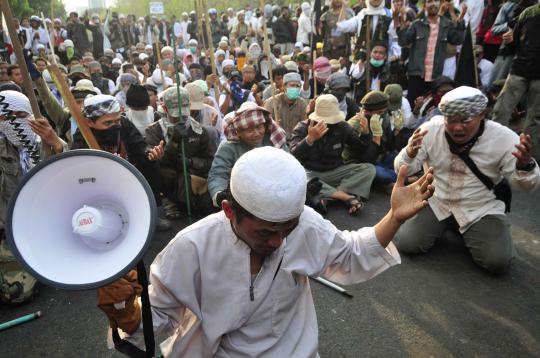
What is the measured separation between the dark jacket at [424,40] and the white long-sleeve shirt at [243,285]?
5.72 m

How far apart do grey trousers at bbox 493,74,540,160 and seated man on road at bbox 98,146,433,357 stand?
4919mm

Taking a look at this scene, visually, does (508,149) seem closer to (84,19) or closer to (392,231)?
(392,231)

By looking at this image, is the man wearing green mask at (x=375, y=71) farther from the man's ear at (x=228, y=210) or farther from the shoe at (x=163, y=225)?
the man's ear at (x=228, y=210)

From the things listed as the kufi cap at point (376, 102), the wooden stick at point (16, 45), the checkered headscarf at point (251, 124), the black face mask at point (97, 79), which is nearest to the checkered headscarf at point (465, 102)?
the checkered headscarf at point (251, 124)

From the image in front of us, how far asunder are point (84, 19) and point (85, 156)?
16.6 m

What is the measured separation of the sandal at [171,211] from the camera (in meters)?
5.00

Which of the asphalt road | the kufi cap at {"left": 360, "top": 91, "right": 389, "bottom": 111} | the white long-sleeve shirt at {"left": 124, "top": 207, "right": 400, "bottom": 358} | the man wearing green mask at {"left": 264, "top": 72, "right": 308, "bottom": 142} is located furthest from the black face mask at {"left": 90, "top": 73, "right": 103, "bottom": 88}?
the white long-sleeve shirt at {"left": 124, "top": 207, "right": 400, "bottom": 358}

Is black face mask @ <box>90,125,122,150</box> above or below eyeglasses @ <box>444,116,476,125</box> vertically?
below

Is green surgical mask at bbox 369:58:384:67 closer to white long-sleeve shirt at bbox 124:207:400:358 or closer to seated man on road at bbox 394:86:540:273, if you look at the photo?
seated man on road at bbox 394:86:540:273

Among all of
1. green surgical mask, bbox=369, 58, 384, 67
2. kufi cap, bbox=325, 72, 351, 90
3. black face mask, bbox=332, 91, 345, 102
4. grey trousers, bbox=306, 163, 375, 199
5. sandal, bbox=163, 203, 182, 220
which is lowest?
sandal, bbox=163, 203, 182, 220

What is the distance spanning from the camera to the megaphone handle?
1.47m

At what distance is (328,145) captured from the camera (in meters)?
5.23

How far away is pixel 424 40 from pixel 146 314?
6.62m

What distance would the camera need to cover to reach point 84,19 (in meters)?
15.4
